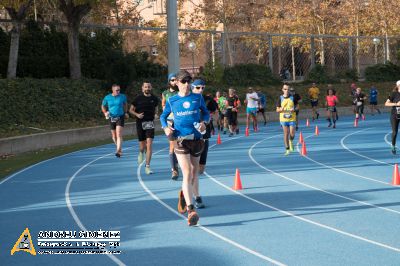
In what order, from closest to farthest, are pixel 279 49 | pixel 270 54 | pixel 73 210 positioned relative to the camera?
pixel 73 210
pixel 270 54
pixel 279 49

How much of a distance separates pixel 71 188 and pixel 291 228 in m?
6.35

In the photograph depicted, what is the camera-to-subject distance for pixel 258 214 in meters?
12.0

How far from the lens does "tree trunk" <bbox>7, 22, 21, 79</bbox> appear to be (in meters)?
32.0

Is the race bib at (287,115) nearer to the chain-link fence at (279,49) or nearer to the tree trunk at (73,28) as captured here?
the tree trunk at (73,28)

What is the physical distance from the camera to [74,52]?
35688 millimetres

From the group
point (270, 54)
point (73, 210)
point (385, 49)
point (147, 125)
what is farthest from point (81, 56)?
point (385, 49)

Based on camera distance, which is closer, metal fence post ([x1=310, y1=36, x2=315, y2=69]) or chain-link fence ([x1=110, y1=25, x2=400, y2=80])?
chain-link fence ([x1=110, y1=25, x2=400, y2=80])

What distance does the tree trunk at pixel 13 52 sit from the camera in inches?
1261

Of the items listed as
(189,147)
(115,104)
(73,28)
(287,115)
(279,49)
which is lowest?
(287,115)

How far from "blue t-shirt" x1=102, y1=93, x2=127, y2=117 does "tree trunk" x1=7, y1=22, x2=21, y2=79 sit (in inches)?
477

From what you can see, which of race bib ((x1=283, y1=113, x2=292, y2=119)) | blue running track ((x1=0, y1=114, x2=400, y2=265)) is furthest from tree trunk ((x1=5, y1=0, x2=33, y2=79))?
race bib ((x1=283, y1=113, x2=292, y2=119))

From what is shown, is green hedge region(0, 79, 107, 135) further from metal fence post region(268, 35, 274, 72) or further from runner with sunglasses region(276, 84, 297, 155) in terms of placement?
metal fence post region(268, 35, 274, 72)

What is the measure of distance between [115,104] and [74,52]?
15.3 meters

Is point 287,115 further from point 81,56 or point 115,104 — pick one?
point 81,56
